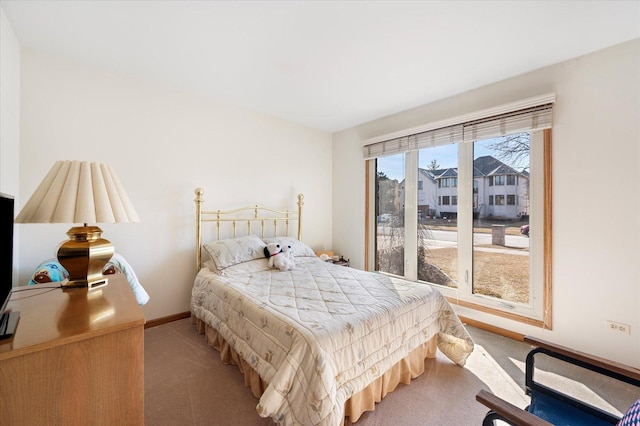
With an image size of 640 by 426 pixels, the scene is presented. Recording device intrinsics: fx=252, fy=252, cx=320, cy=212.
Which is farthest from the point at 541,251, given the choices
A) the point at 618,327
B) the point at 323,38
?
the point at 323,38

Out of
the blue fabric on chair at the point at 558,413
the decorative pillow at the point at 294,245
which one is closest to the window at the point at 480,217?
the decorative pillow at the point at 294,245

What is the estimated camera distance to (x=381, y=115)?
3.50 metres

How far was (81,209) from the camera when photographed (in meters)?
1.10

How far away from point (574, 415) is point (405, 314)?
34.6 inches

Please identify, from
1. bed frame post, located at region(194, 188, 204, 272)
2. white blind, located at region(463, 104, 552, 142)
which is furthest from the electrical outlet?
bed frame post, located at region(194, 188, 204, 272)

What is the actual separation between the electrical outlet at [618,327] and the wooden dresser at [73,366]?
3199mm

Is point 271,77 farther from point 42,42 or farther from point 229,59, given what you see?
point 42,42

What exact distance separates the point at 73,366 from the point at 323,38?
2.29 metres

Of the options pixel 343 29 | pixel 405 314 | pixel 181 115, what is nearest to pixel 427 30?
pixel 343 29

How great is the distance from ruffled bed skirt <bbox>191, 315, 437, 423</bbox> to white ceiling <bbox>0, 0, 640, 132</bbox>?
2385 millimetres

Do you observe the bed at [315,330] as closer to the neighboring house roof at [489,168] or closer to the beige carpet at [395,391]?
the beige carpet at [395,391]

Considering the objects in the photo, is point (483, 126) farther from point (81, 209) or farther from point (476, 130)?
point (81, 209)

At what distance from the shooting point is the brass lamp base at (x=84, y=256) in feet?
4.00

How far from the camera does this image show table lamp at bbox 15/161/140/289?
1.07 m
